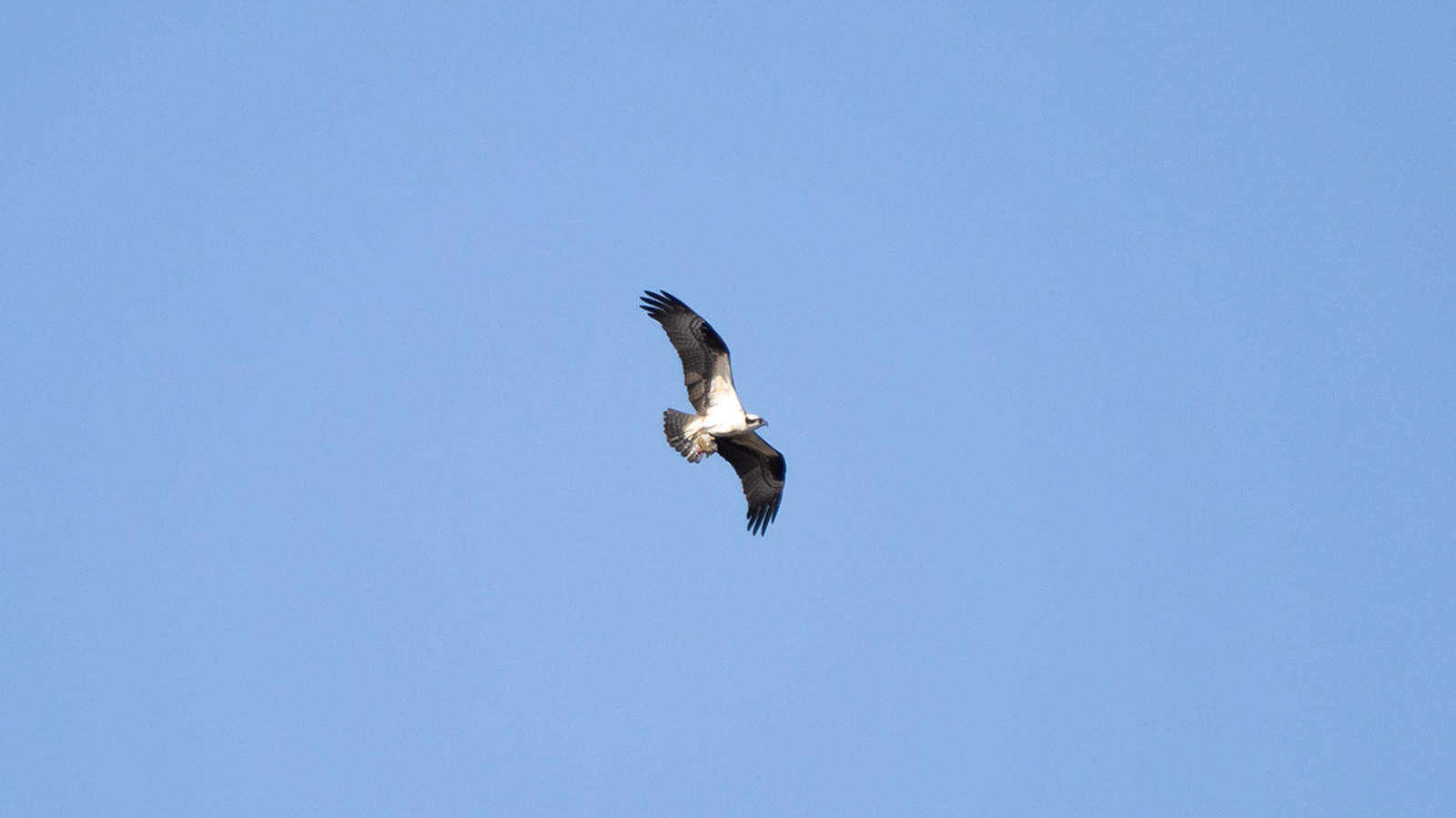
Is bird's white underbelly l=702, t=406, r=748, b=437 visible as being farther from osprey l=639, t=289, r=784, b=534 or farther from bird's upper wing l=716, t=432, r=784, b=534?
bird's upper wing l=716, t=432, r=784, b=534

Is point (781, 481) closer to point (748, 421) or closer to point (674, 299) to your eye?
point (748, 421)

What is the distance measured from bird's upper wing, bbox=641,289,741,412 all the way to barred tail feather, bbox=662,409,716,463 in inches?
14.4

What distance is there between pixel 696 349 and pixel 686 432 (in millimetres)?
1286

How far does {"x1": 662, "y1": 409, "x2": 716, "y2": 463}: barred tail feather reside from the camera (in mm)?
27578

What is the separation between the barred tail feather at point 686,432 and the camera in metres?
27.6

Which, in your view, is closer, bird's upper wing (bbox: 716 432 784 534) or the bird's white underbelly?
the bird's white underbelly

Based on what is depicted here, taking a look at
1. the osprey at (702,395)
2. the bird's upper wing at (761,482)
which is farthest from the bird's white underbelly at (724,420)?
the bird's upper wing at (761,482)

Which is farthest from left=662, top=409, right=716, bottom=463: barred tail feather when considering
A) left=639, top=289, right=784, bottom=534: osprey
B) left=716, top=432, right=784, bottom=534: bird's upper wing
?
left=716, top=432, right=784, bottom=534: bird's upper wing

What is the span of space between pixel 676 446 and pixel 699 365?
1260 millimetres

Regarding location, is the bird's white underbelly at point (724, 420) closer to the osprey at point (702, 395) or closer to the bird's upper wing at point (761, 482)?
the osprey at point (702, 395)

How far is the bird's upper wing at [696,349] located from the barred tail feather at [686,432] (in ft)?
1.20

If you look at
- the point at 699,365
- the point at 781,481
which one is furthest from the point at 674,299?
the point at 781,481

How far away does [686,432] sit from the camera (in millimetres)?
27625

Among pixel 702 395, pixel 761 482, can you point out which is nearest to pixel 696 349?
pixel 702 395
